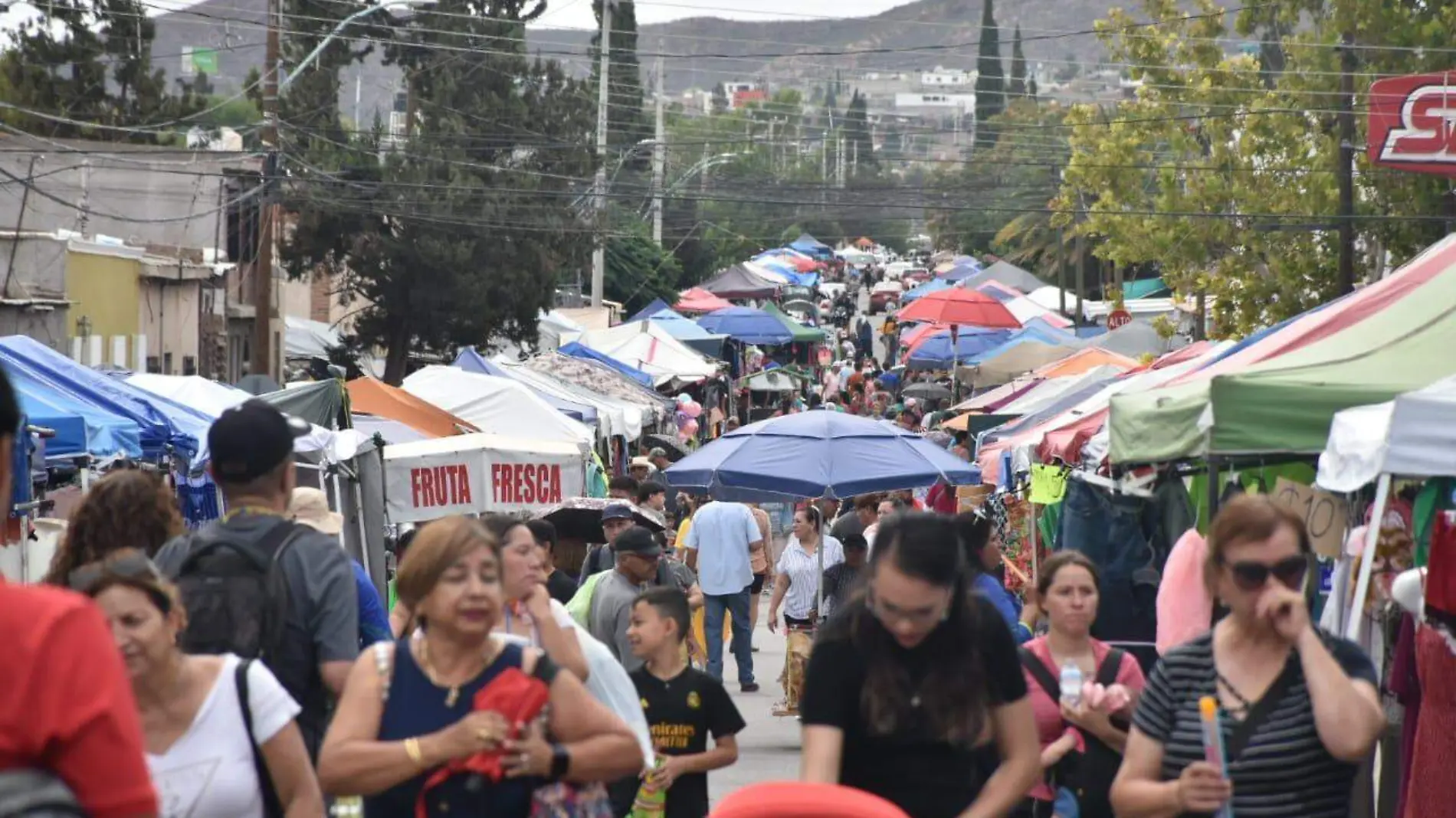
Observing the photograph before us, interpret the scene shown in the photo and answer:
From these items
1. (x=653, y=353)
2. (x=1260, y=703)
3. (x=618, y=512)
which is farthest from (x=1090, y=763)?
(x=653, y=353)

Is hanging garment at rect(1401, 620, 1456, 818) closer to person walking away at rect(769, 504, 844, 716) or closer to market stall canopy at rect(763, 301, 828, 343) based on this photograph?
person walking away at rect(769, 504, 844, 716)

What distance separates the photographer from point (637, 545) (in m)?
10.1

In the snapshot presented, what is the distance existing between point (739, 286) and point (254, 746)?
225 feet

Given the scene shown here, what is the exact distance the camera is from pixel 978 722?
4.51m

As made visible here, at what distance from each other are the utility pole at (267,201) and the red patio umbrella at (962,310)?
10.2 meters

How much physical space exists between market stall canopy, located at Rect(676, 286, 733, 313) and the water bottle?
161ft

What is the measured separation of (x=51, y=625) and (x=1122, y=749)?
461 centimetres

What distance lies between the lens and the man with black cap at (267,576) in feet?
16.6

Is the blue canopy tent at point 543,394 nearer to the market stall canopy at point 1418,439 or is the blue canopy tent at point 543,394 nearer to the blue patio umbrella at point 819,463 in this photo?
the blue patio umbrella at point 819,463

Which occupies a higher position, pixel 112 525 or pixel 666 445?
pixel 112 525

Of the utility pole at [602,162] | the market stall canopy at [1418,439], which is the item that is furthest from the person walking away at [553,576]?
the utility pole at [602,162]

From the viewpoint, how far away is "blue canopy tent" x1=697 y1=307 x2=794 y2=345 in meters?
48.1

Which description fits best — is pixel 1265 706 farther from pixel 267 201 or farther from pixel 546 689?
pixel 267 201

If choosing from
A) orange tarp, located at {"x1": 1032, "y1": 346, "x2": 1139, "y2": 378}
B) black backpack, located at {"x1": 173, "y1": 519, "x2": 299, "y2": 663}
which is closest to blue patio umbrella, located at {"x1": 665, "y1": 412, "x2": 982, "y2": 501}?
black backpack, located at {"x1": 173, "y1": 519, "x2": 299, "y2": 663}
